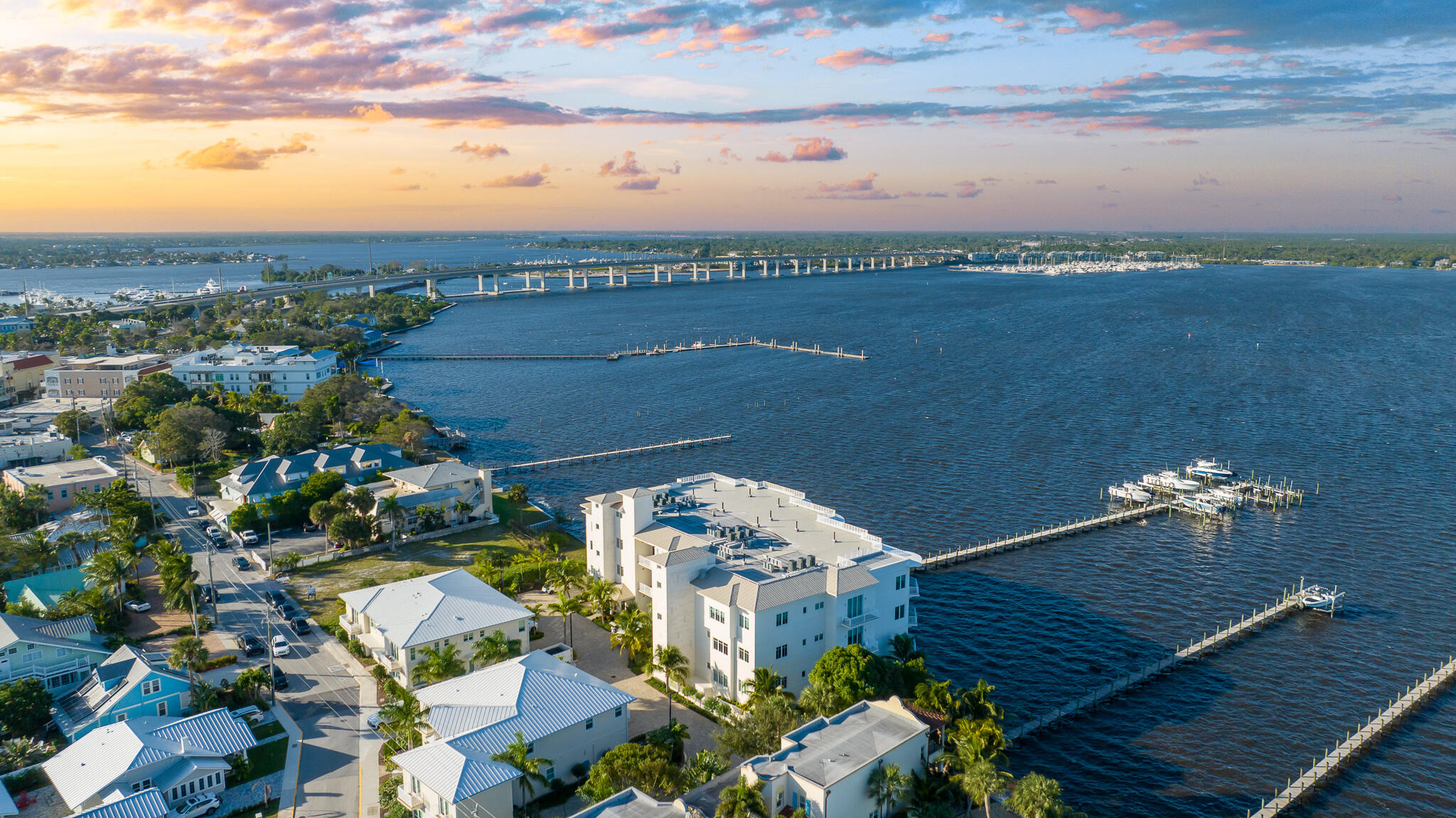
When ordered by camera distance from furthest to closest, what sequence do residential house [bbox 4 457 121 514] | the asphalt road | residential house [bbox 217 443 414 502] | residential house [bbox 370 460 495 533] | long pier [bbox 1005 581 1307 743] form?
residential house [bbox 217 443 414 502] → residential house [bbox 4 457 121 514] → residential house [bbox 370 460 495 533] → long pier [bbox 1005 581 1307 743] → the asphalt road

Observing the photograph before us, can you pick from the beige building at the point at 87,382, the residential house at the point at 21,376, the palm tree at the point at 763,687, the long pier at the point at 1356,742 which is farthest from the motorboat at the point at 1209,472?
the residential house at the point at 21,376

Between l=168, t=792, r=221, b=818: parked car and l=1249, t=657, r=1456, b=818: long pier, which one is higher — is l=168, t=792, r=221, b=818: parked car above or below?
above

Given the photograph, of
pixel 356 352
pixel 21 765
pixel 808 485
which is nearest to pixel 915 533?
pixel 808 485

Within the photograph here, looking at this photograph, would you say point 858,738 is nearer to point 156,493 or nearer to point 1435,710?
point 1435,710

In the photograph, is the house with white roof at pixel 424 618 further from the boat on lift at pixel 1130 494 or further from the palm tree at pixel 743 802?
the boat on lift at pixel 1130 494

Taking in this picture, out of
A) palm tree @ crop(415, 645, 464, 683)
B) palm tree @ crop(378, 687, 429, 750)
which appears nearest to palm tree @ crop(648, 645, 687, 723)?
palm tree @ crop(415, 645, 464, 683)

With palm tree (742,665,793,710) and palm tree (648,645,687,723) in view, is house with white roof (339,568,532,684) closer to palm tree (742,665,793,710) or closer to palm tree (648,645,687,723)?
palm tree (648,645,687,723)
